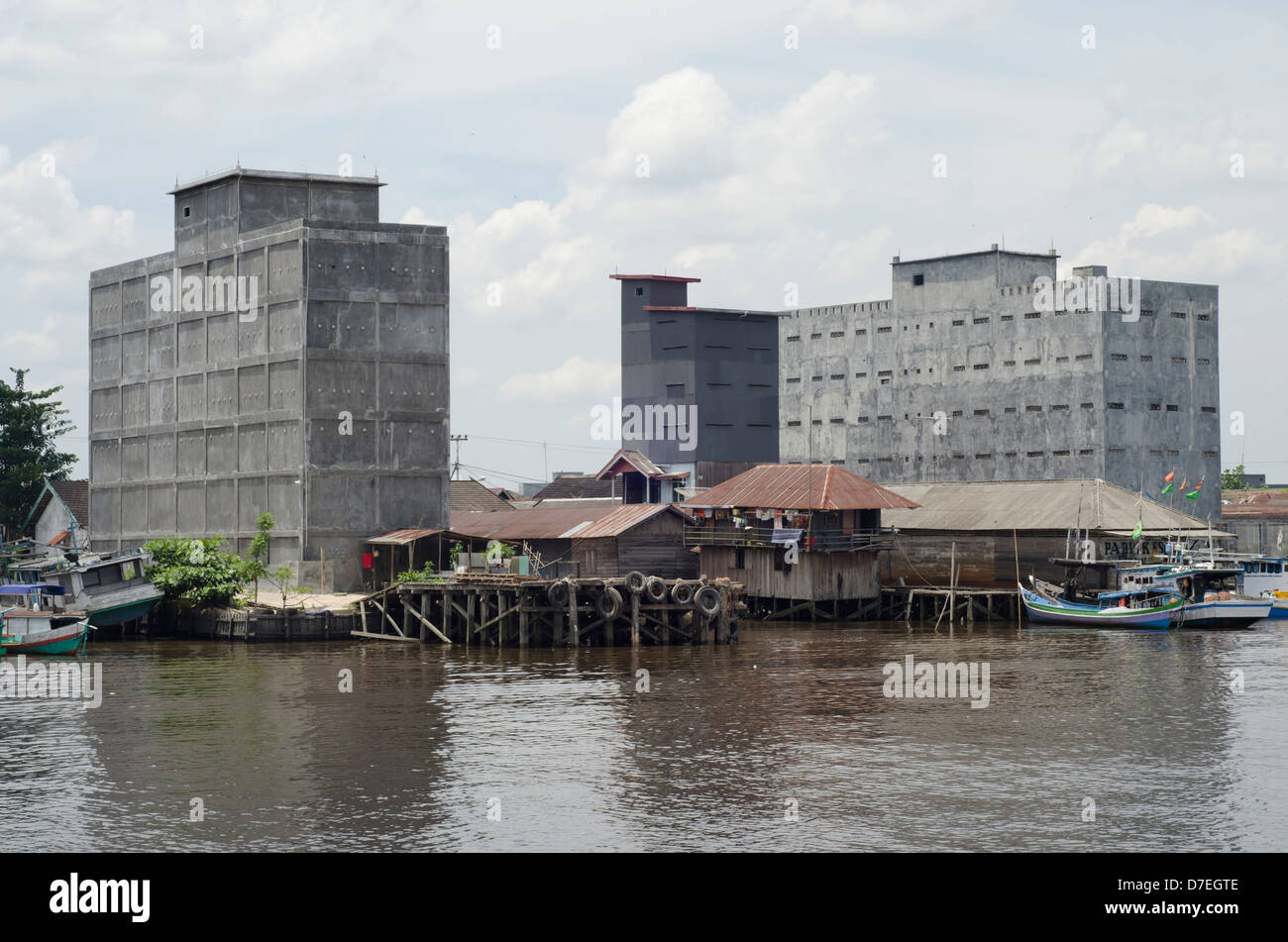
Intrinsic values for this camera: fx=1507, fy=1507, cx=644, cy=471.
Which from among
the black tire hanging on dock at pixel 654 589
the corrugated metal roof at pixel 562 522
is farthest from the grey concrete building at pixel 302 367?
the black tire hanging on dock at pixel 654 589

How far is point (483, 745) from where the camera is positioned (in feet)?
121

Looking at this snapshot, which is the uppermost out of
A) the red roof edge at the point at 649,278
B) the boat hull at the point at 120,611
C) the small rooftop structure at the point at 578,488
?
the red roof edge at the point at 649,278

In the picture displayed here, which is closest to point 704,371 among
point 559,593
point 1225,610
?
point 1225,610

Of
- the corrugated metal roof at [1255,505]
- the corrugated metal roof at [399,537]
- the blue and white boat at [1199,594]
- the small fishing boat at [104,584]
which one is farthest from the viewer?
the corrugated metal roof at [1255,505]

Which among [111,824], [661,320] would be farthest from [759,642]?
[661,320]

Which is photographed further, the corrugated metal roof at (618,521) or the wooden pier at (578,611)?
the corrugated metal roof at (618,521)

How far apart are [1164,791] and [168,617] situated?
54.2 meters

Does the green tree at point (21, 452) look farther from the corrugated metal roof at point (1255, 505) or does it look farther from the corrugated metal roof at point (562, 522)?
the corrugated metal roof at point (1255, 505)

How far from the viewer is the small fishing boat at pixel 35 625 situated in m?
59.1

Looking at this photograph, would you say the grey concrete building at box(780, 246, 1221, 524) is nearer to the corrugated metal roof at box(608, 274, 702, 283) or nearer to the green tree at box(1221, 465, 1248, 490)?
the corrugated metal roof at box(608, 274, 702, 283)

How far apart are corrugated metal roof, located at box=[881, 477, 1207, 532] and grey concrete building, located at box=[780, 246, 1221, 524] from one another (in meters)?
16.3

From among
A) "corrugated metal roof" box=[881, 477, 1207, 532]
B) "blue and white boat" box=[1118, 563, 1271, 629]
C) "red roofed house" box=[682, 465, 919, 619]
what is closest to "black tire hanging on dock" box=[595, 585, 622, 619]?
"red roofed house" box=[682, 465, 919, 619]

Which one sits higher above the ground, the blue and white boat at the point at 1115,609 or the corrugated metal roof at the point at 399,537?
the corrugated metal roof at the point at 399,537

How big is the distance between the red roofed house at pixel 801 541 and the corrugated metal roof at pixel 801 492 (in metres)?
0.05
